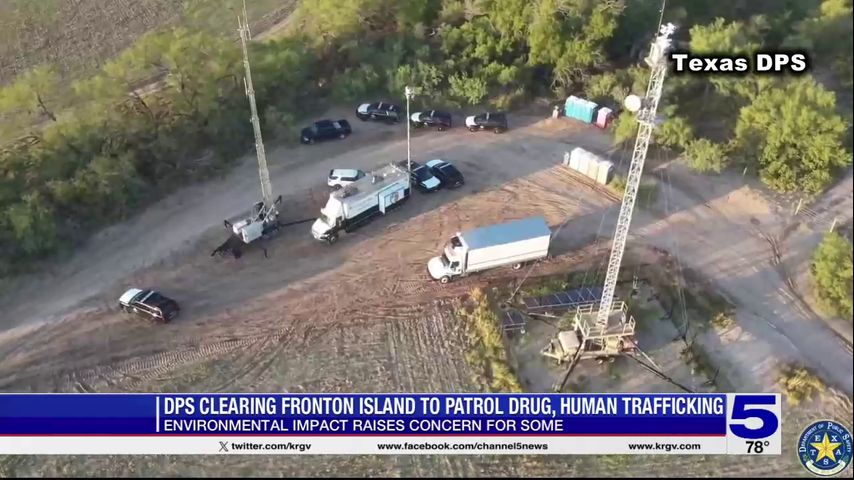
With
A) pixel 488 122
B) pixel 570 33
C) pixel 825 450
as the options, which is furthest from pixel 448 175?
pixel 825 450

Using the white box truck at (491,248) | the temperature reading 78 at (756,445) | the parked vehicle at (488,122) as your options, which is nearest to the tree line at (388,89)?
the parked vehicle at (488,122)

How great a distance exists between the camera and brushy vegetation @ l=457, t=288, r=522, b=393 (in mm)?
28406

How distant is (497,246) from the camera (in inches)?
1251

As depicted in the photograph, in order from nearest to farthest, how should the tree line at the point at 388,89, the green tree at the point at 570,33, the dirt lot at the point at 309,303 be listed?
1. the dirt lot at the point at 309,303
2. the tree line at the point at 388,89
3. the green tree at the point at 570,33

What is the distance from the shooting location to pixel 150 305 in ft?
99.9

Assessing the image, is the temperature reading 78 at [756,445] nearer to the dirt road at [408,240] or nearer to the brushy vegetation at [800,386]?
the brushy vegetation at [800,386]

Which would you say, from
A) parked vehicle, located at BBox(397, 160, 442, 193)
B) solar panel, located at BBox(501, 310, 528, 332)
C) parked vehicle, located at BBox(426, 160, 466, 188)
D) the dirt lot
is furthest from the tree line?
solar panel, located at BBox(501, 310, 528, 332)

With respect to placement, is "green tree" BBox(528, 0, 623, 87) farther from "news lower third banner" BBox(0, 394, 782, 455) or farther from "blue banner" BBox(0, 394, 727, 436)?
"news lower third banner" BBox(0, 394, 782, 455)

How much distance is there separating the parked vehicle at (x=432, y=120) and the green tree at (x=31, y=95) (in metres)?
19.5

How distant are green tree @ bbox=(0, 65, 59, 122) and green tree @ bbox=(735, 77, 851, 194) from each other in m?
36.3

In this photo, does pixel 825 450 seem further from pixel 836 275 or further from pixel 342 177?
pixel 342 177

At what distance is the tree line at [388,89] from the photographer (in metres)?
35.0

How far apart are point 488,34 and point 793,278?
75.7 ft

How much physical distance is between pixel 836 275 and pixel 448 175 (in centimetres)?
1860
